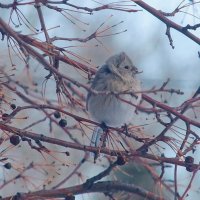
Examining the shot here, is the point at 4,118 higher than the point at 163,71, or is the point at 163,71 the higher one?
the point at 163,71

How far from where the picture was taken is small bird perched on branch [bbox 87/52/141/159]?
10.5 ft

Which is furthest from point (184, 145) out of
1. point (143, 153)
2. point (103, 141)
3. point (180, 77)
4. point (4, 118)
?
point (180, 77)

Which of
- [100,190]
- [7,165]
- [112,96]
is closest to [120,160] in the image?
[100,190]

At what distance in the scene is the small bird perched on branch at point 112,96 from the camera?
3.19 m

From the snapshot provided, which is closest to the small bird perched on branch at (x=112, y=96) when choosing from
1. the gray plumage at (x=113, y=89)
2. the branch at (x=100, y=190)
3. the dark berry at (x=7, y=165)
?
the gray plumage at (x=113, y=89)

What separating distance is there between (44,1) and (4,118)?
0.45 metres

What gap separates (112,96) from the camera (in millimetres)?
3188

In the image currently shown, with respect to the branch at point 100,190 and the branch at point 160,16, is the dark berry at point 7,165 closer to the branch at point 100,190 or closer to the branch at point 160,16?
the branch at point 100,190

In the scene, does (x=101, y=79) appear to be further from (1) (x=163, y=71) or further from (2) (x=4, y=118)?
(1) (x=163, y=71)

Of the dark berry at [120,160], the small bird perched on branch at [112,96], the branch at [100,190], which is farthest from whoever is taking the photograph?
the small bird perched on branch at [112,96]

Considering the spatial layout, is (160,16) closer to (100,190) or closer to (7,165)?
(100,190)

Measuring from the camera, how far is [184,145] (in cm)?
252

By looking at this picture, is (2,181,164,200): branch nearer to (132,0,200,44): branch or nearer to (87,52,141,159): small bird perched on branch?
(87,52,141,159): small bird perched on branch

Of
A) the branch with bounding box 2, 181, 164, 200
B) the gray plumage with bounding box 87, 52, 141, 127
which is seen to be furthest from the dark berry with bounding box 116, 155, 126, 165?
the gray plumage with bounding box 87, 52, 141, 127
